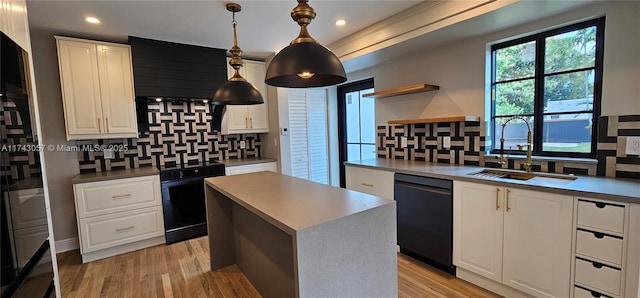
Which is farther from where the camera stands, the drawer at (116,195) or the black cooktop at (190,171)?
the black cooktop at (190,171)

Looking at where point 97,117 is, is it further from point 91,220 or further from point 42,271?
point 42,271


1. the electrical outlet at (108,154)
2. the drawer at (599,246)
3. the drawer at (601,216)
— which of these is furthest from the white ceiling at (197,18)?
the drawer at (599,246)

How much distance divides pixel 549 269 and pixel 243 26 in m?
3.22

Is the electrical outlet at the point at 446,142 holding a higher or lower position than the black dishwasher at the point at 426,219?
higher

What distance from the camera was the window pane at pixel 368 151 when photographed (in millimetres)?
3970

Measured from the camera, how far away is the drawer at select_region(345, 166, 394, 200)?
9.07 feet

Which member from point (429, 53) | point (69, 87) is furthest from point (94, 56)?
point (429, 53)

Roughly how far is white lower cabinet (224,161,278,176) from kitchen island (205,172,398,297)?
1416 millimetres

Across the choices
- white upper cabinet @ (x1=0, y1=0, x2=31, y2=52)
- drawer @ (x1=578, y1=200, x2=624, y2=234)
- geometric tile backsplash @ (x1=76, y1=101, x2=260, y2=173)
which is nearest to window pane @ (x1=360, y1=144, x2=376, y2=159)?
geometric tile backsplash @ (x1=76, y1=101, x2=260, y2=173)

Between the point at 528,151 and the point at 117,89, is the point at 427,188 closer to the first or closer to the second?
the point at 528,151

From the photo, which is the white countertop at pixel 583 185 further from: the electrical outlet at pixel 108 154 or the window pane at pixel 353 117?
the electrical outlet at pixel 108 154

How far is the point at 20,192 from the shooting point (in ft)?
3.93

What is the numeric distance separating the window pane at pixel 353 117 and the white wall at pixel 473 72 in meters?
0.35

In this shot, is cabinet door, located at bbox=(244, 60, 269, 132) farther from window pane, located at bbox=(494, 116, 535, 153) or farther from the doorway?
window pane, located at bbox=(494, 116, 535, 153)
